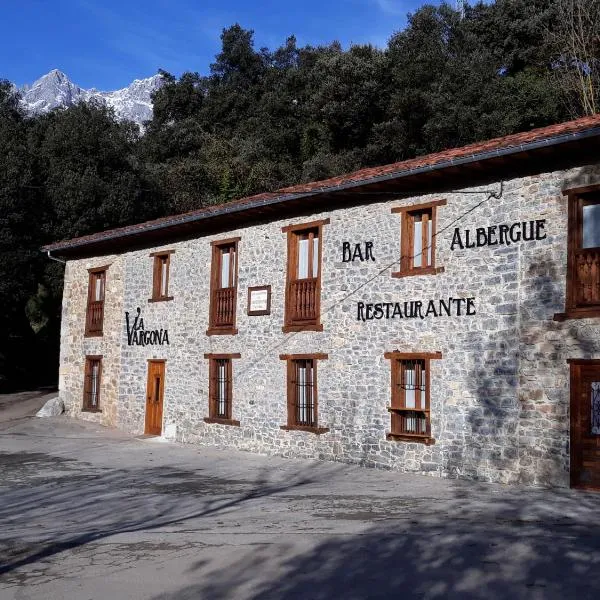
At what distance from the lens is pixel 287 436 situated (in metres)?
17.1

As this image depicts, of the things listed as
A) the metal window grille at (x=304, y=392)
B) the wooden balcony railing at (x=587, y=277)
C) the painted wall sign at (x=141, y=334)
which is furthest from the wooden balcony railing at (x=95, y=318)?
the wooden balcony railing at (x=587, y=277)

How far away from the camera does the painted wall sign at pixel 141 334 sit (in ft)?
68.7

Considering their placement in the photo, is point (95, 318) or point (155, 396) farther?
point (95, 318)

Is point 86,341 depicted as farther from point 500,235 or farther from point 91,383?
point 500,235

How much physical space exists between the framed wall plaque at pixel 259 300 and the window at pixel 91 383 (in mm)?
7033

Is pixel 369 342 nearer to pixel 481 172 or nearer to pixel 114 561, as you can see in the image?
pixel 481 172

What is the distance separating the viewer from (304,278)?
56.6 ft

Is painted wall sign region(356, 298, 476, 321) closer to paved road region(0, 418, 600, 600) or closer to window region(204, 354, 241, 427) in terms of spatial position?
paved road region(0, 418, 600, 600)

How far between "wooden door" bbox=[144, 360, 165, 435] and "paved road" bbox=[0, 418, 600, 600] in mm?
5268

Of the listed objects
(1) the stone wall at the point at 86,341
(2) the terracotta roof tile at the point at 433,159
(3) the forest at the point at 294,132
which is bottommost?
(1) the stone wall at the point at 86,341

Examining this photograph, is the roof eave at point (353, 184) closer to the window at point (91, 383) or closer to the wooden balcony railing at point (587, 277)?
the wooden balcony railing at point (587, 277)

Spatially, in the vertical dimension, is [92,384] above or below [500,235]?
below

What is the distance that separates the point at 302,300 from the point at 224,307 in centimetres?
271

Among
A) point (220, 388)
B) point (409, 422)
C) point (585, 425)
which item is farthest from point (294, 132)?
point (585, 425)
